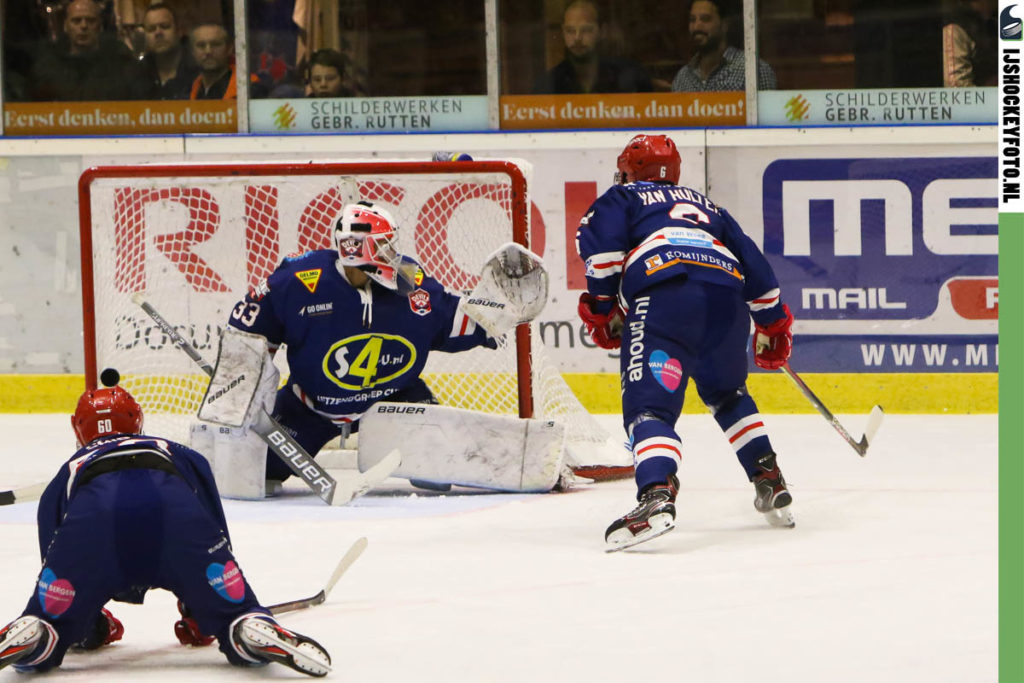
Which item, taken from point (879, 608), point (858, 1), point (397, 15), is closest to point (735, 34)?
point (858, 1)

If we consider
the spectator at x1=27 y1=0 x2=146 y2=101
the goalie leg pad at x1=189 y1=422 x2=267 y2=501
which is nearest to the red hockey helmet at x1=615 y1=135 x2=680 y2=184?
the goalie leg pad at x1=189 y1=422 x2=267 y2=501

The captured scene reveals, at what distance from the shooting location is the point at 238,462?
200 inches

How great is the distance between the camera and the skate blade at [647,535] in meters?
4.08

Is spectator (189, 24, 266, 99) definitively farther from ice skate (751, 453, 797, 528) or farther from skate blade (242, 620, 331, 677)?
skate blade (242, 620, 331, 677)

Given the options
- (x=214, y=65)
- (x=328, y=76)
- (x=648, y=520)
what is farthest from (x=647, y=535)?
(x=214, y=65)

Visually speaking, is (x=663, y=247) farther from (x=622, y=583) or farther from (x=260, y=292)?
(x=260, y=292)

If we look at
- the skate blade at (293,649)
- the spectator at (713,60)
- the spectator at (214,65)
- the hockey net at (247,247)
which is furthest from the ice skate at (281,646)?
the spectator at (214,65)

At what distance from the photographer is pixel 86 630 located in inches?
120

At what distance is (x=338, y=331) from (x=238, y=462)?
49 centimetres

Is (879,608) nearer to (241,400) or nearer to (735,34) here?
(241,400)

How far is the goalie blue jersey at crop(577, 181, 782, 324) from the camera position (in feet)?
14.4

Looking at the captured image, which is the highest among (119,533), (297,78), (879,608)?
(297,78)

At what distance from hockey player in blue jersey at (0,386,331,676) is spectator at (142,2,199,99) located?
4.61 meters

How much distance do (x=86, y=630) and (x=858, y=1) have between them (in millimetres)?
5015
